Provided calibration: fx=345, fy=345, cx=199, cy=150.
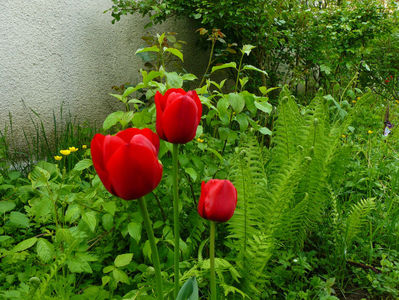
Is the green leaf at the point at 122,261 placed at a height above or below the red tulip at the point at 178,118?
below

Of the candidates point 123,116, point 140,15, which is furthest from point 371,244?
point 140,15

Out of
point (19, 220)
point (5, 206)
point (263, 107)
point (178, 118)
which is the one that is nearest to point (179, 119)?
point (178, 118)

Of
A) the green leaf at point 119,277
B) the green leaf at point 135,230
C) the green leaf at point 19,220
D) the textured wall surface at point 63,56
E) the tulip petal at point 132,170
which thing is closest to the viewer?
the tulip petal at point 132,170

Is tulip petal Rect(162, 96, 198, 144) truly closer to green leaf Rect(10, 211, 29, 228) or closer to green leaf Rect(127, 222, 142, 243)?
green leaf Rect(127, 222, 142, 243)

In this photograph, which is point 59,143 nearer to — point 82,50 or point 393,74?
point 82,50

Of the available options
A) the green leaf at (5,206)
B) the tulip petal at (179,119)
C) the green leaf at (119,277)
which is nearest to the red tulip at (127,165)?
the tulip petal at (179,119)

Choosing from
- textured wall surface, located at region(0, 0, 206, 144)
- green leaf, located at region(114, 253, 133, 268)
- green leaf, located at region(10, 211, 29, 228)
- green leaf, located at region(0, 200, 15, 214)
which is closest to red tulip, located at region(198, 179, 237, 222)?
green leaf, located at region(114, 253, 133, 268)

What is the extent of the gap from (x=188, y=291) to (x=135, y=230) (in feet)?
2.18

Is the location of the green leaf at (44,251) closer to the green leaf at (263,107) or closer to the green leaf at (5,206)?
the green leaf at (5,206)

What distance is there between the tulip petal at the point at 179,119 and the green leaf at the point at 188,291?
11.4 inches

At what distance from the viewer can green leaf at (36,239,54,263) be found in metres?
1.20

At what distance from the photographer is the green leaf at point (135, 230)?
129 centimetres

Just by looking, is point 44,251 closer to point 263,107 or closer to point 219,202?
point 219,202

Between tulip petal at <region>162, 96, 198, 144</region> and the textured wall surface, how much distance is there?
2.52 m
